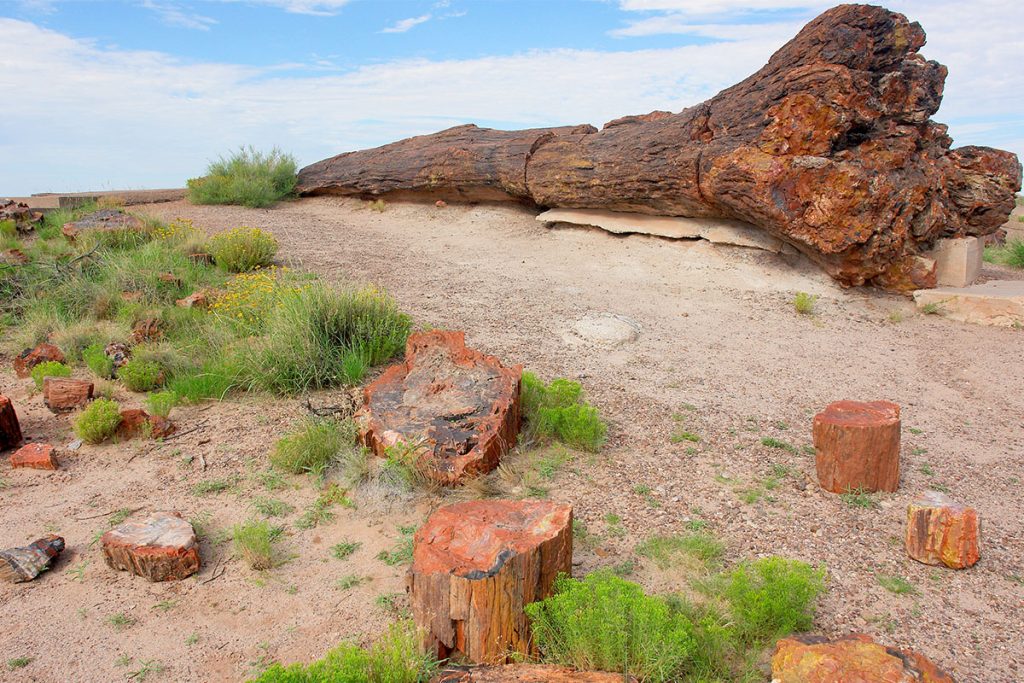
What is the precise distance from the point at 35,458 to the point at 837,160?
7.02m

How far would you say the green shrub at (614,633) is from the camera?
2.55 metres

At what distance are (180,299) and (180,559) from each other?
4378 millimetres

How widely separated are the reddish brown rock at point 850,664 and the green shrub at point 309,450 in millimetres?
2717

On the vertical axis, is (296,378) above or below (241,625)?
above

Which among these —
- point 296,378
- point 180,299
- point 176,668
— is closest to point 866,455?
point 176,668

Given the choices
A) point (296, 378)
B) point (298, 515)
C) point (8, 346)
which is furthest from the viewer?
point (8, 346)

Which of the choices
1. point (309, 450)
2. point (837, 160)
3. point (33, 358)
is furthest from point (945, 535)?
point (33, 358)

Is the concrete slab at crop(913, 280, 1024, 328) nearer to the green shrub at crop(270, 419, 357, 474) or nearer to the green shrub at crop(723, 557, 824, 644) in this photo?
the green shrub at crop(723, 557, 824, 644)

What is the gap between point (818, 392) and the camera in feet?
18.7

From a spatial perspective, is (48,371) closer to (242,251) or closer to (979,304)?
(242,251)

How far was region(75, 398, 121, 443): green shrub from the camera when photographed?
4684 millimetres

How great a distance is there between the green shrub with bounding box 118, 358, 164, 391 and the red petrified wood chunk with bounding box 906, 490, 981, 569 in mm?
5079

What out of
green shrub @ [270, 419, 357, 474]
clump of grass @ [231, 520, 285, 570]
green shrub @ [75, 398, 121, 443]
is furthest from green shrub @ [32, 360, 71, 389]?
clump of grass @ [231, 520, 285, 570]

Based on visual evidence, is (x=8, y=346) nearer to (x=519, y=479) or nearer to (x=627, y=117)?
(x=519, y=479)
